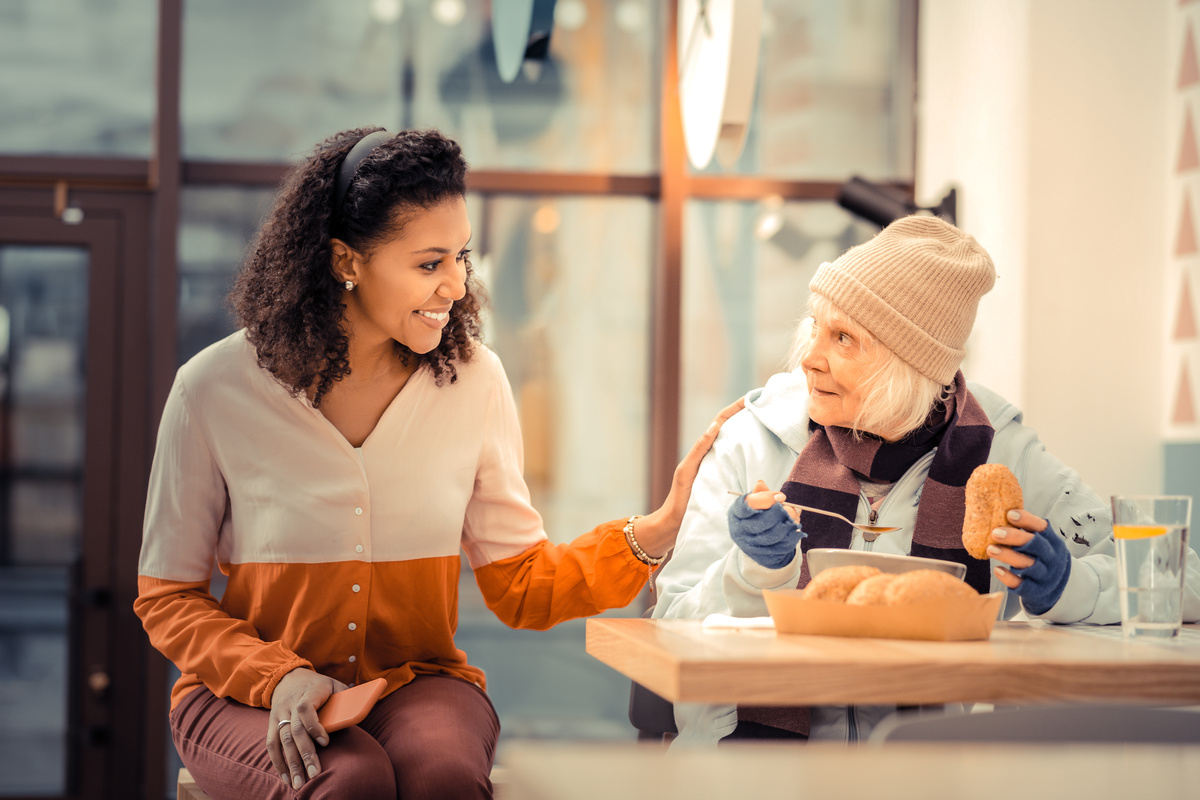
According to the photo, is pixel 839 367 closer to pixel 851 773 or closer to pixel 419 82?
pixel 851 773

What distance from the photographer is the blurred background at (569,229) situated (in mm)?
2930

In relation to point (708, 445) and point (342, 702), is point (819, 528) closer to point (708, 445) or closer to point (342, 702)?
point (708, 445)

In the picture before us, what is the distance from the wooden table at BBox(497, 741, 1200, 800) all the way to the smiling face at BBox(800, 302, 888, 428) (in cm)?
104

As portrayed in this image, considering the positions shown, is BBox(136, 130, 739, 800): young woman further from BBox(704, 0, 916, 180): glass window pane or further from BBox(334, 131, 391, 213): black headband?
BBox(704, 0, 916, 180): glass window pane

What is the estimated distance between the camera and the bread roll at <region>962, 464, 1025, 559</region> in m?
1.28

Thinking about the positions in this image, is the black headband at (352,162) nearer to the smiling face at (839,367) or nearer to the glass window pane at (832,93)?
the smiling face at (839,367)

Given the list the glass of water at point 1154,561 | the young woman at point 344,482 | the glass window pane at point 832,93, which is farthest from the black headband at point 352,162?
the glass window pane at point 832,93

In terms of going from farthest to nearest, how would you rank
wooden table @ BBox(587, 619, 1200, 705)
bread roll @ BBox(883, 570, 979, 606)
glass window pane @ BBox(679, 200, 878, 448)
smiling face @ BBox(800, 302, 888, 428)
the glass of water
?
glass window pane @ BBox(679, 200, 878, 448)
smiling face @ BBox(800, 302, 888, 428)
the glass of water
bread roll @ BBox(883, 570, 979, 606)
wooden table @ BBox(587, 619, 1200, 705)

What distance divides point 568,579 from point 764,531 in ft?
1.70

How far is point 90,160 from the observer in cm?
317

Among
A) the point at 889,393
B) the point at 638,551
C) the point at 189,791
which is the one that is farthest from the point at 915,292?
the point at 189,791

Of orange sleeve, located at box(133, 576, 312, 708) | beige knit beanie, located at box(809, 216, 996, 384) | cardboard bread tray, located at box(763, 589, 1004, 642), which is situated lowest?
orange sleeve, located at box(133, 576, 312, 708)

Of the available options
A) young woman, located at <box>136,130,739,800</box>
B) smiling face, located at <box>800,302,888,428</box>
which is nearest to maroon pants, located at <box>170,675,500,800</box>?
young woman, located at <box>136,130,739,800</box>

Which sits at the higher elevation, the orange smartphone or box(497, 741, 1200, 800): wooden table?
box(497, 741, 1200, 800): wooden table
